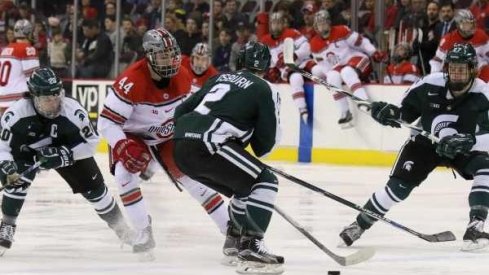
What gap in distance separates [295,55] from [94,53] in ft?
7.90

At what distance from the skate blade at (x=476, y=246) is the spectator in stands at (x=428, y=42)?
5.82 metres

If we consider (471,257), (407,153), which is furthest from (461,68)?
(471,257)

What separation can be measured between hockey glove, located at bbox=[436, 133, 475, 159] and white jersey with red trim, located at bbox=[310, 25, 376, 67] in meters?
6.05

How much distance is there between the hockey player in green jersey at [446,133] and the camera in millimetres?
6438

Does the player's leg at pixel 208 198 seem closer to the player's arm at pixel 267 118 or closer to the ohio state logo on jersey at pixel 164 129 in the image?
the ohio state logo on jersey at pixel 164 129

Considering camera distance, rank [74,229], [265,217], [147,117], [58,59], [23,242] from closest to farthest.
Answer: [265,217] → [147,117] → [23,242] → [74,229] → [58,59]

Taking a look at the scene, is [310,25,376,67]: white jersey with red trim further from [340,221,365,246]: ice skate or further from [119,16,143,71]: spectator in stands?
[340,221,365,246]: ice skate

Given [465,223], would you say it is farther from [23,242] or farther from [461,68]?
[23,242]

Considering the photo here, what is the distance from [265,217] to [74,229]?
2144mm

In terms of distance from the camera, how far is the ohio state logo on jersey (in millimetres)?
6134

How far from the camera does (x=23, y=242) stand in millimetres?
6543

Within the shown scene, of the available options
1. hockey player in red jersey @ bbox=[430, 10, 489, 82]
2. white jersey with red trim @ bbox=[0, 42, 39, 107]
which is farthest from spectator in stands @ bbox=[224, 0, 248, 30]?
hockey player in red jersey @ bbox=[430, 10, 489, 82]

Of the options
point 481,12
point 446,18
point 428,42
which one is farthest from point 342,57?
point 481,12

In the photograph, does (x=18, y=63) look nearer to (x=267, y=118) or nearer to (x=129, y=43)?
(x=129, y=43)
